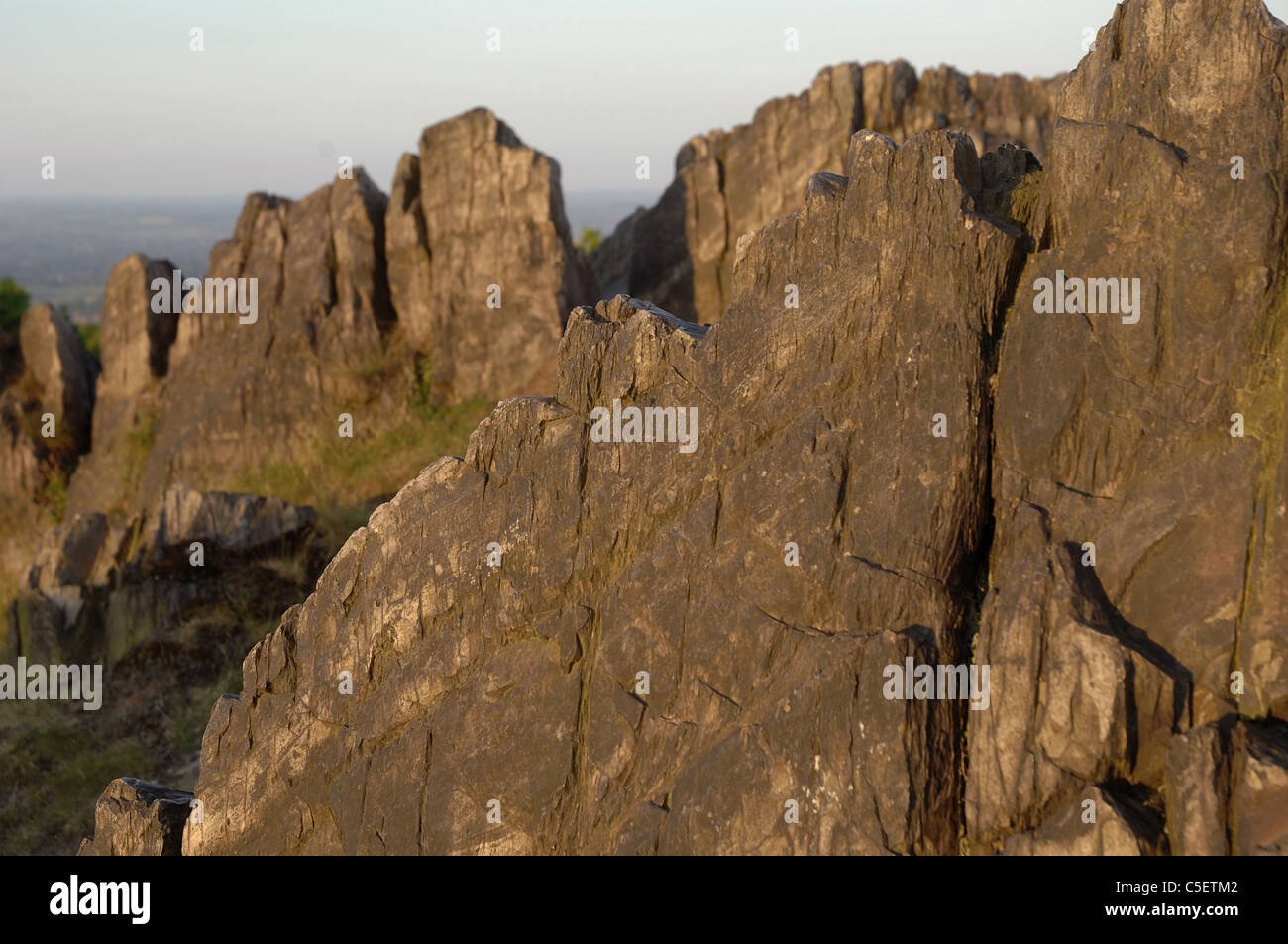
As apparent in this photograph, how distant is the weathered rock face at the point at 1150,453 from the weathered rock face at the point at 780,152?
20754mm

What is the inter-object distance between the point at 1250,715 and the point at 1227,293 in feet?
8.75

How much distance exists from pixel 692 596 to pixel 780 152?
916 inches

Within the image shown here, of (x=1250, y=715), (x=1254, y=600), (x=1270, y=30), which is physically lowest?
(x=1250, y=715)

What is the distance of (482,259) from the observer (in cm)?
2466

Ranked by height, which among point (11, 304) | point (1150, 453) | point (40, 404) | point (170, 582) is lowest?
point (170, 582)

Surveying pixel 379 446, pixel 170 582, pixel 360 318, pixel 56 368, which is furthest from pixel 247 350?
pixel 170 582

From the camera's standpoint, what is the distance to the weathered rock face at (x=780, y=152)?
28203mm

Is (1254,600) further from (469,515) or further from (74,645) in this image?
(74,645)

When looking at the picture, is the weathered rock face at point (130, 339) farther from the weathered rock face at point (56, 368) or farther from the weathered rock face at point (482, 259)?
the weathered rock face at point (482, 259)

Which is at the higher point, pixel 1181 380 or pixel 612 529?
pixel 1181 380

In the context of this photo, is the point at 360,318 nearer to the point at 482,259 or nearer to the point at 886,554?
the point at 482,259

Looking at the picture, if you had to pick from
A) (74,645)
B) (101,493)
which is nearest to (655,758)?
(74,645)

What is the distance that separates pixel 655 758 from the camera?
24.7 feet

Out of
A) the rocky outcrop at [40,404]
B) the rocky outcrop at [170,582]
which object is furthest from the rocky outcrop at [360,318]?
the rocky outcrop at [170,582]
